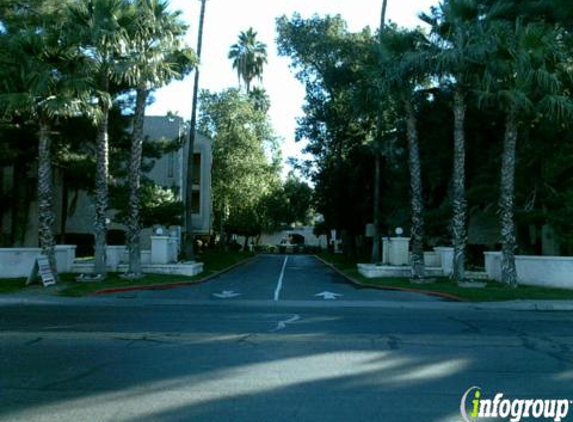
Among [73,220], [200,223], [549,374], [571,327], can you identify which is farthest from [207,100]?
[549,374]

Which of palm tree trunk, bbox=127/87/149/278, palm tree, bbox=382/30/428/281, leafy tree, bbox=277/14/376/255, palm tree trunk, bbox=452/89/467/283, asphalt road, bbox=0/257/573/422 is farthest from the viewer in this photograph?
leafy tree, bbox=277/14/376/255

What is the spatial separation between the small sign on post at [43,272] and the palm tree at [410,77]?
13.0m

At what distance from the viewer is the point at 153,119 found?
40750 mm

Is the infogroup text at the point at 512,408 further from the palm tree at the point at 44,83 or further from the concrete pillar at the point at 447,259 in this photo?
the concrete pillar at the point at 447,259

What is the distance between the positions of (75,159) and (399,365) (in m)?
22.4

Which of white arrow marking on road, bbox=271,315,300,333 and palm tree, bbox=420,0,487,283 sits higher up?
palm tree, bbox=420,0,487,283

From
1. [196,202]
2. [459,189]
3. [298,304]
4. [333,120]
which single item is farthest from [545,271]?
[196,202]

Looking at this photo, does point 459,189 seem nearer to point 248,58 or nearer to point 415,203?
point 415,203

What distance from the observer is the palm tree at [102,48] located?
21.7 metres

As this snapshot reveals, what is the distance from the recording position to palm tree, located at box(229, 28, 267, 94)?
76.5 meters

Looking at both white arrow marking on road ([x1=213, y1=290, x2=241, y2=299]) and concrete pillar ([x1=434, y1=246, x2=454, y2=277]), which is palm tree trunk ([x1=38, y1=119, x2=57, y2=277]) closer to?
white arrow marking on road ([x1=213, y1=290, x2=241, y2=299])

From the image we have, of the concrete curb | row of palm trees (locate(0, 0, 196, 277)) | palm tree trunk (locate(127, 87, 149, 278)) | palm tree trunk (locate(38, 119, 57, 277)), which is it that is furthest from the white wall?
palm tree trunk (locate(38, 119, 57, 277))

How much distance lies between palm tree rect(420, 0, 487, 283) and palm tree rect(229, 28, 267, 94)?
53.8m

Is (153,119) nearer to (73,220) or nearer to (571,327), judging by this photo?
(73,220)
